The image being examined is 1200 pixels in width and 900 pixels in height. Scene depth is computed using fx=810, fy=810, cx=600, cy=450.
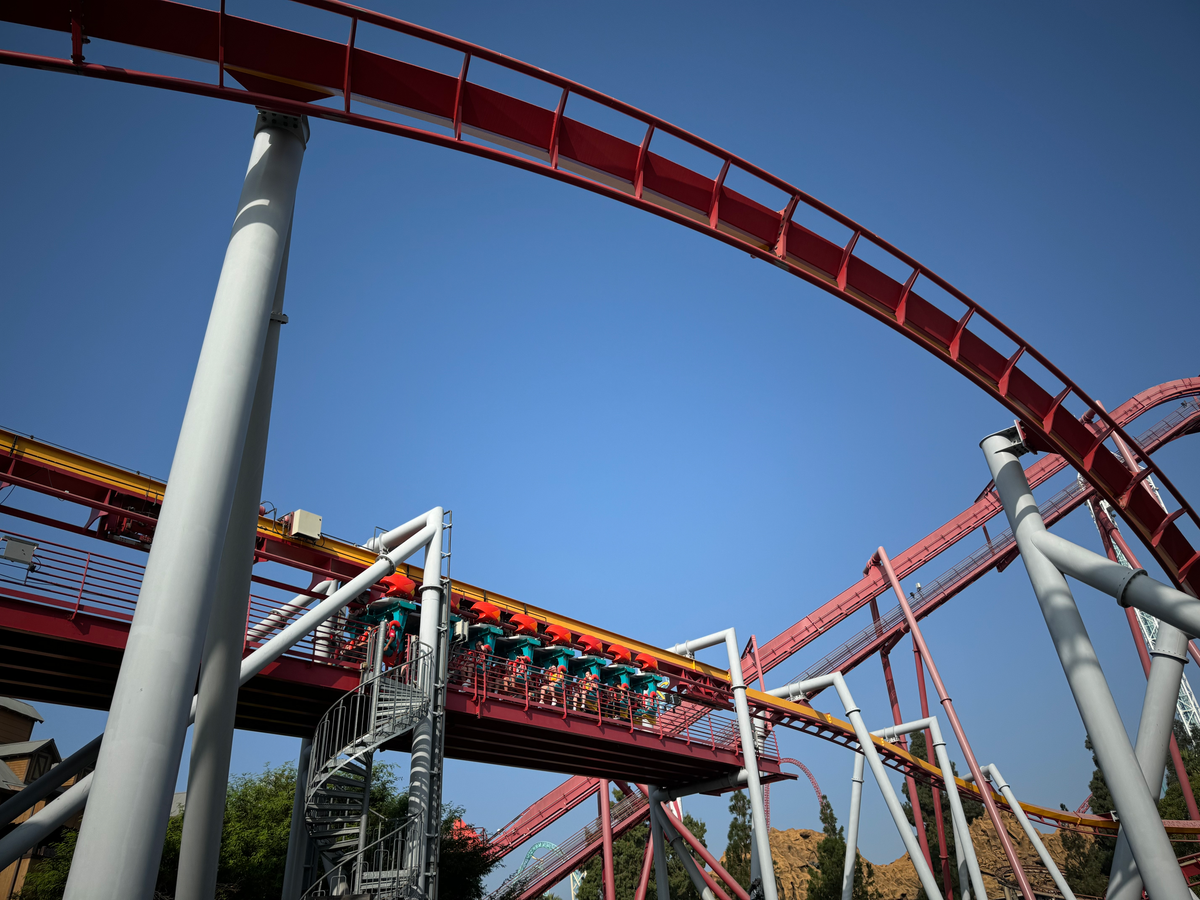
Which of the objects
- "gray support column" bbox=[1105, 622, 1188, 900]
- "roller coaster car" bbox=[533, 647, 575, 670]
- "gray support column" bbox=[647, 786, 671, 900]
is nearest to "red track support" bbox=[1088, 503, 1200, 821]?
"gray support column" bbox=[1105, 622, 1188, 900]

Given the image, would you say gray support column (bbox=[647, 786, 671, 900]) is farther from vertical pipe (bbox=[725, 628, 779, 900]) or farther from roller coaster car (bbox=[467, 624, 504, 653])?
roller coaster car (bbox=[467, 624, 504, 653])

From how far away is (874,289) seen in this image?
38.0 ft

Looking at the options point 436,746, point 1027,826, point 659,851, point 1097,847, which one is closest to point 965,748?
point 1027,826

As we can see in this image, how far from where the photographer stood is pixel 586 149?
9.49 metres

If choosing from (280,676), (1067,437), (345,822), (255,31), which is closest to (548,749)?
(345,822)

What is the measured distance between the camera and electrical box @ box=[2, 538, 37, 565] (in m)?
10.6

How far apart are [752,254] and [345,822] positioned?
9.88 m

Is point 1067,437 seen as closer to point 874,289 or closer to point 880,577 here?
point 874,289

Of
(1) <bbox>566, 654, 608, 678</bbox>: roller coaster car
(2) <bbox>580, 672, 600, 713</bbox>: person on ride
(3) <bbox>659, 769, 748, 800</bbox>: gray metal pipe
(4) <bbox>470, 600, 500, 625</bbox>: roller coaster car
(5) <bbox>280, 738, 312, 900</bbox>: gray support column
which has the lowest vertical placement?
(5) <bbox>280, 738, 312, 900</bbox>: gray support column

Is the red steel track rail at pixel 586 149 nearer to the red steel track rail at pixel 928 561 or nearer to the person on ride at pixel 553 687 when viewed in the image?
the person on ride at pixel 553 687

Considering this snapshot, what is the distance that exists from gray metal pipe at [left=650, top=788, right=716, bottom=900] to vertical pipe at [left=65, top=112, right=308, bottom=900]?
16.4 metres

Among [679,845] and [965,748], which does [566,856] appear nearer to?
[679,845]

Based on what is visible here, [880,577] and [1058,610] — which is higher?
[880,577]

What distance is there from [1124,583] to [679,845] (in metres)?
13.2
